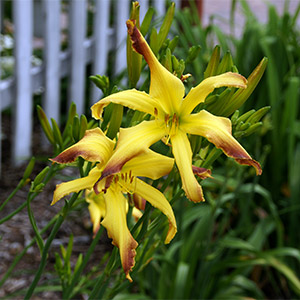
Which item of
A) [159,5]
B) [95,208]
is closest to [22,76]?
[159,5]

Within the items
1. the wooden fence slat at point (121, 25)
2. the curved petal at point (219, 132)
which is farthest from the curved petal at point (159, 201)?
the wooden fence slat at point (121, 25)

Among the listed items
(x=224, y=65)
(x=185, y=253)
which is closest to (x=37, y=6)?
(x=185, y=253)

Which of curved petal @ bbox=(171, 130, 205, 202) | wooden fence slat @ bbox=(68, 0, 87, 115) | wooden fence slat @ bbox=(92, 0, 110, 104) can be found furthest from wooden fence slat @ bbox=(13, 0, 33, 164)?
curved petal @ bbox=(171, 130, 205, 202)

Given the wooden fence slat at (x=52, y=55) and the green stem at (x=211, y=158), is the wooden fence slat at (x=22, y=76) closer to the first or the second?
the wooden fence slat at (x=52, y=55)

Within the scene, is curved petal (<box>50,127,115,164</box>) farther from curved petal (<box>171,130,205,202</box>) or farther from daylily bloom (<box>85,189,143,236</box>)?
daylily bloom (<box>85,189,143,236</box>)

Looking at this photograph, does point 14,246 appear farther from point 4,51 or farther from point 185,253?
point 4,51

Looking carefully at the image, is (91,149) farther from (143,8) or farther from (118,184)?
(143,8)
